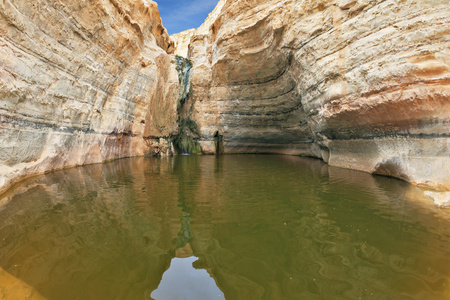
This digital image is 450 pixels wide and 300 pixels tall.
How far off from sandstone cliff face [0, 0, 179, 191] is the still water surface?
3.18 meters

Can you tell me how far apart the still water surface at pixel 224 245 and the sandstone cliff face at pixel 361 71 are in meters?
2.47

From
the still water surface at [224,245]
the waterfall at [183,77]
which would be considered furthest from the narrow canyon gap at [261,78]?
the waterfall at [183,77]

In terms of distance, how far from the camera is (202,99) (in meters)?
22.7

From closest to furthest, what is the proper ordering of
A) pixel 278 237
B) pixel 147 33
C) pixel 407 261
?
pixel 407 261 → pixel 278 237 → pixel 147 33

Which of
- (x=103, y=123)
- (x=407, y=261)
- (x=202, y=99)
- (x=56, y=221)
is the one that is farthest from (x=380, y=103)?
(x=202, y=99)

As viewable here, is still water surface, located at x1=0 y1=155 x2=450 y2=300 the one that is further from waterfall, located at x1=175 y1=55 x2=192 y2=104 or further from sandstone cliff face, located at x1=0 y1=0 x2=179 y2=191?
waterfall, located at x1=175 y1=55 x2=192 y2=104

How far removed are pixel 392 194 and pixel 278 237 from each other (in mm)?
4379

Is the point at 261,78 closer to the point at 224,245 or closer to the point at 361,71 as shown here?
the point at 361,71

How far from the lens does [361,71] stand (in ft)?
27.8

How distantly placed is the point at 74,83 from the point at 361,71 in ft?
39.8

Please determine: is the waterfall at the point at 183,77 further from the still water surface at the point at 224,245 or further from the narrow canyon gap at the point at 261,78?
the still water surface at the point at 224,245

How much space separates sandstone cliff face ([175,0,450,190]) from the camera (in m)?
6.75

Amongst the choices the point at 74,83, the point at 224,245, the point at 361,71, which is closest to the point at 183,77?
the point at 74,83

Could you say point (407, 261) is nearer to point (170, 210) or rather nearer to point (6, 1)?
point (170, 210)
